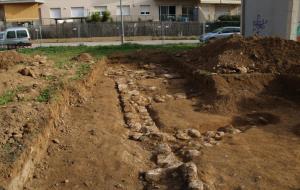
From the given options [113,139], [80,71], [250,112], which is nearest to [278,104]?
[250,112]

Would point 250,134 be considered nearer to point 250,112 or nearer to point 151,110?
point 250,112

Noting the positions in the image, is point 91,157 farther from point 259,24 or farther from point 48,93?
point 259,24

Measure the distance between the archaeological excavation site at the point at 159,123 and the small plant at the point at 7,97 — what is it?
2 cm

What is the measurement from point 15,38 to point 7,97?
25.0m

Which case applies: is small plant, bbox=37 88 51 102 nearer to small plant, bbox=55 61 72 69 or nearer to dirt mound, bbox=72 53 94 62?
small plant, bbox=55 61 72 69

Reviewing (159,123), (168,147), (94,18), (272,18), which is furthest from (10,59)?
(94,18)

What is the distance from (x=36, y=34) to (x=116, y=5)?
1055cm

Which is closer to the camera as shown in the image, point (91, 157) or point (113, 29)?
point (91, 157)

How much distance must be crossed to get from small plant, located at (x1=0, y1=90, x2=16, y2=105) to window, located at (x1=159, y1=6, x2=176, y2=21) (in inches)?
1647

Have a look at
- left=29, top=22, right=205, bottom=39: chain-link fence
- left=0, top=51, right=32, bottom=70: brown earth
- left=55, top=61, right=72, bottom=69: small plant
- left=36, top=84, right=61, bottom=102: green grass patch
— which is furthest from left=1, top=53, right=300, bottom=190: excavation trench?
left=29, top=22, right=205, bottom=39: chain-link fence

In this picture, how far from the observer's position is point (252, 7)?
76.9ft

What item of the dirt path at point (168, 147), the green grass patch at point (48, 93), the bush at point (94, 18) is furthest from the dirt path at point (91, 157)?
the bush at point (94, 18)

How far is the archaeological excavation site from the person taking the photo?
6555mm

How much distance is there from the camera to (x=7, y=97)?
9227mm
